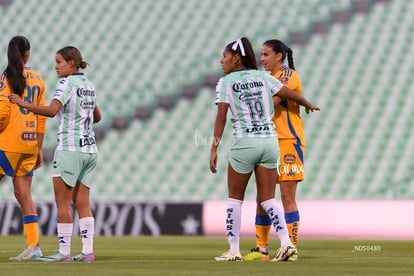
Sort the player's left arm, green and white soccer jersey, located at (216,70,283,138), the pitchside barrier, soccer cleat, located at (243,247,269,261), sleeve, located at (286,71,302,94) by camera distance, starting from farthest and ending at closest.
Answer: the pitchside barrier, sleeve, located at (286,71,302,94), soccer cleat, located at (243,247,269,261), green and white soccer jersey, located at (216,70,283,138), the player's left arm

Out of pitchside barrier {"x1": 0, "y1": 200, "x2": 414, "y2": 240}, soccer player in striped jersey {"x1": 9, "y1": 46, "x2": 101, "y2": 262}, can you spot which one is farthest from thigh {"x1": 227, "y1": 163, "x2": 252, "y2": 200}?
pitchside barrier {"x1": 0, "y1": 200, "x2": 414, "y2": 240}

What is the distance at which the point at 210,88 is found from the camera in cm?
2017

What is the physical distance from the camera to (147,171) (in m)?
18.6

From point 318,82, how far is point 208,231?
5.90 metres

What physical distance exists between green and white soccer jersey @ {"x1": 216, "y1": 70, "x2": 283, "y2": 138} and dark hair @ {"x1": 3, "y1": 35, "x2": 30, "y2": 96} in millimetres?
1875

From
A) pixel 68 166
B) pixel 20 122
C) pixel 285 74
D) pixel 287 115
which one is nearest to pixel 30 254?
pixel 68 166

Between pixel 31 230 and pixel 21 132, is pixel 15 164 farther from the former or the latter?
pixel 31 230

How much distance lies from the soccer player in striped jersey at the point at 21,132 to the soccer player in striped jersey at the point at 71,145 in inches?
22.2

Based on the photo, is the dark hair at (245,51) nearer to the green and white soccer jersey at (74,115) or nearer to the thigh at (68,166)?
the green and white soccer jersey at (74,115)

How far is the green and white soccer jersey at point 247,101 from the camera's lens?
7.88 m

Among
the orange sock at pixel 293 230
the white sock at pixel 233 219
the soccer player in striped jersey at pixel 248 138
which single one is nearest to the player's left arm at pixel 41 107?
the soccer player in striped jersey at pixel 248 138

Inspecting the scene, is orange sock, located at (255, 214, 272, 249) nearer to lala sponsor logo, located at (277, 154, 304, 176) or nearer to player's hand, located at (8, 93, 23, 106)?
lala sponsor logo, located at (277, 154, 304, 176)

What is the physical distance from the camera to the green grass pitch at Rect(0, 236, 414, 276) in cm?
698

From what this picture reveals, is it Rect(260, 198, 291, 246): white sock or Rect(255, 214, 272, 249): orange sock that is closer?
Rect(260, 198, 291, 246): white sock
